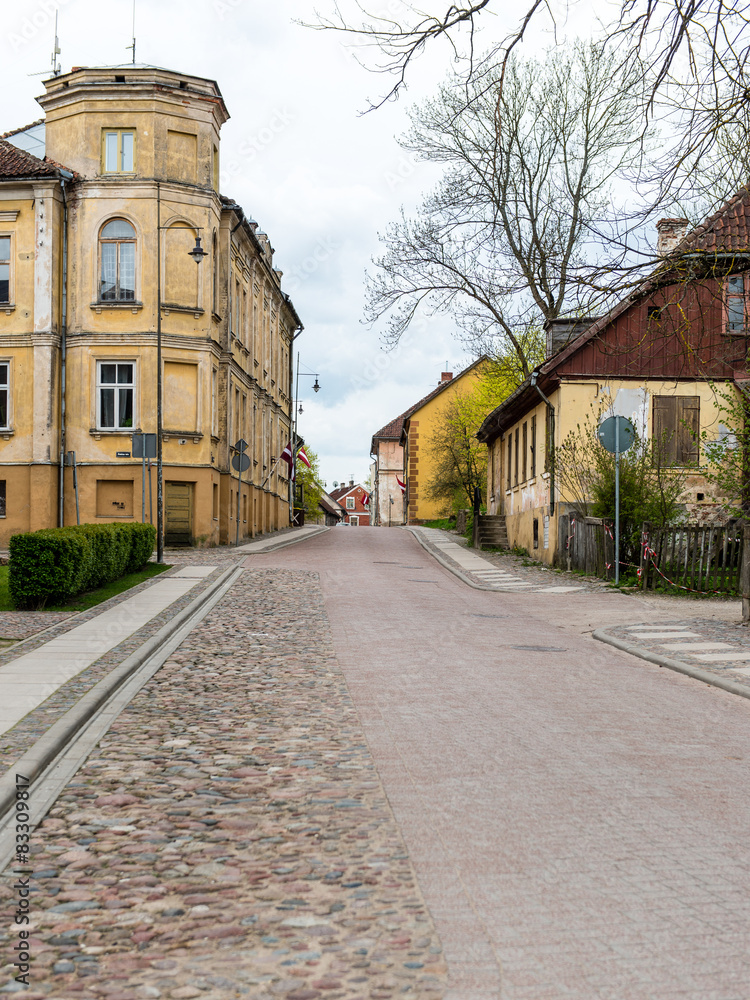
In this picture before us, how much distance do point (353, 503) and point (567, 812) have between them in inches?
7078

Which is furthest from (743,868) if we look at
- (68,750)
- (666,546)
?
(666,546)

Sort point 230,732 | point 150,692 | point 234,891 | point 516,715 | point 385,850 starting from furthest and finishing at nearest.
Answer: point 150,692 → point 516,715 → point 230,732 → point 385,850 → point 234,891

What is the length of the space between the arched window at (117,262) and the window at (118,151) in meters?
1.74

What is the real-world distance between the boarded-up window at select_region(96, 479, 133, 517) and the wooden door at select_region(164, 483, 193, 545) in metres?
1.21

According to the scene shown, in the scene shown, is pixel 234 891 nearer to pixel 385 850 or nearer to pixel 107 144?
pixel 385 850

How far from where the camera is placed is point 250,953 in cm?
397

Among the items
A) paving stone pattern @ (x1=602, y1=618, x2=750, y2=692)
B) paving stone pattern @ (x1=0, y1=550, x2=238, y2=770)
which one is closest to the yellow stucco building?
paving stone pattern @ (x1=0, y1=550, x2=238, y2=770)

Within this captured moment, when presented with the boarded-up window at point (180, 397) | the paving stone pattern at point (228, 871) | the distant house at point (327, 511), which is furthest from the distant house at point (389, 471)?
the paving stone pattern at point (228, 871)

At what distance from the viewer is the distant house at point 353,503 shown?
180m

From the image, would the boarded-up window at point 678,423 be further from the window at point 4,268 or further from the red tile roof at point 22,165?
the window at point 4,268

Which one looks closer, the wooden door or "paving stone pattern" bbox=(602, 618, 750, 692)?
"paving stone pattern" bbox=(602, 618, 750, 692)

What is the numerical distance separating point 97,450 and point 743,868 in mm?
32208

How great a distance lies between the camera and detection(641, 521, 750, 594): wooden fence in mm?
20734

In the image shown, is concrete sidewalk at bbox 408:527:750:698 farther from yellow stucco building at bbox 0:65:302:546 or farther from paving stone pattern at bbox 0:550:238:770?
yellow stucco building at bbox 0:65:302:546
